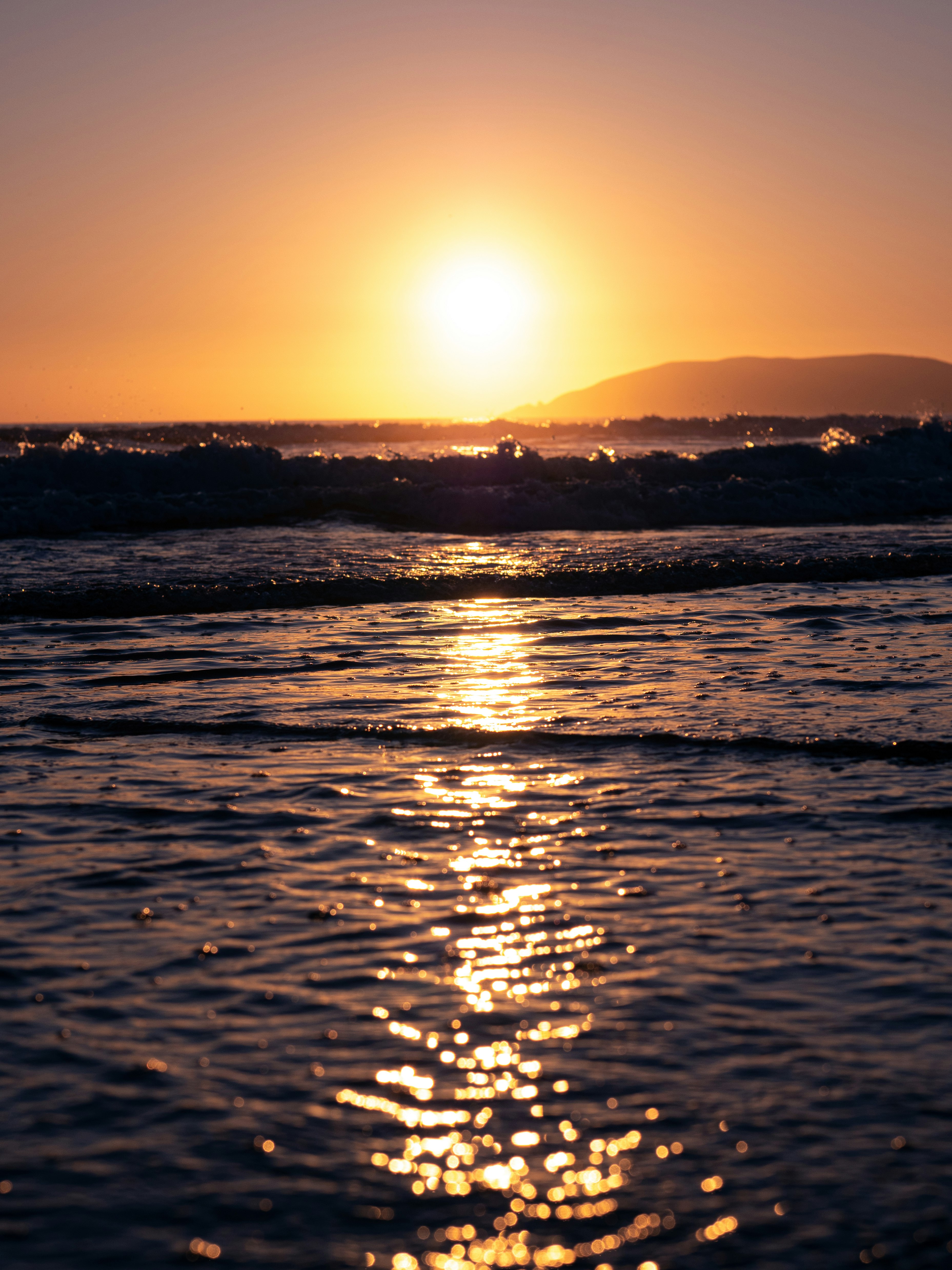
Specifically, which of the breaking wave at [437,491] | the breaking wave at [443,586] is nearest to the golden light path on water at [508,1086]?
the breaking wave at [443,586]

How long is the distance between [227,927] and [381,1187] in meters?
1.55

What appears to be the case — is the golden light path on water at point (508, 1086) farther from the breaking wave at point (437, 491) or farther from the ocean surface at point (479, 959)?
the breaking wave at point (437, 491)

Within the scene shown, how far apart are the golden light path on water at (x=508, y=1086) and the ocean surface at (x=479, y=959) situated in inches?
0.4

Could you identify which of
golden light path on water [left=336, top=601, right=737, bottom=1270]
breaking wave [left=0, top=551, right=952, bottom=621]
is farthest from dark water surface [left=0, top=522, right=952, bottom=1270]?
breaking wave [left=0, top=551, right=952, bottom=621]

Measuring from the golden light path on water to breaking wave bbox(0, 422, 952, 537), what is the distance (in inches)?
642

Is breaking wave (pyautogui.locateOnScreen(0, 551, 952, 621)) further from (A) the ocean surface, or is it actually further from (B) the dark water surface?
(B) the dark water surface

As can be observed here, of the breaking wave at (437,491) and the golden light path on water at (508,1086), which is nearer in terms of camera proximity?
the golden light path on water at (508,1086)

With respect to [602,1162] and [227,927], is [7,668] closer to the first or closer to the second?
[227,927]

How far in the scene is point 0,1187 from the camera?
105 inches

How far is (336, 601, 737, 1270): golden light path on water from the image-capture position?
8.27ft

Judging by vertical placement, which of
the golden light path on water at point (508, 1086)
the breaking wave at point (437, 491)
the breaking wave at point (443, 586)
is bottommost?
the golden light path on water at point (508, 1086)

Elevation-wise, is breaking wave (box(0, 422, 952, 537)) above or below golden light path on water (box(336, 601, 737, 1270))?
above

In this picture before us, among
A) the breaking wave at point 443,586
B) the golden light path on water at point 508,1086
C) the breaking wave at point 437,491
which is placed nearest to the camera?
the golden light path on water at point 508,1086

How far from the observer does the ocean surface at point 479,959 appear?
2602 mm
